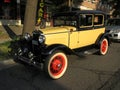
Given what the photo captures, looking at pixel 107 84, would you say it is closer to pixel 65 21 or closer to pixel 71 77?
pixel 71 77

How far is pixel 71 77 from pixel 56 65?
0.54 m

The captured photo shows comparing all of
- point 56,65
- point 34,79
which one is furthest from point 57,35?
point 34,79

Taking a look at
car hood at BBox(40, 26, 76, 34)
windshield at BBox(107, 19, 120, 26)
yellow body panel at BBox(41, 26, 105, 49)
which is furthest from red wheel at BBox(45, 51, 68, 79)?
windshield at BBox(107, 19, 120, 26)

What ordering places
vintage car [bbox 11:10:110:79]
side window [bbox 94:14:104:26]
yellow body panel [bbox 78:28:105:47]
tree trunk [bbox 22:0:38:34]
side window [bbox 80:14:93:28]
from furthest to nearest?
tree trunk [bbox 22:0:38:34]
side window [bbox 94:14:104:26]
yellow body panel [bbox 78:28:105:47]
side window [bbox 80:14:93:28]
vintage car [bbox 11:10:110:79]

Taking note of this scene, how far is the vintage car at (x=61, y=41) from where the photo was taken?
6.18 m

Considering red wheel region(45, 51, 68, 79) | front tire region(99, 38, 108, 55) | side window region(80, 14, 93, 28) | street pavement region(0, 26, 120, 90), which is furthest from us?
front tire region(99, 38, 108, 55)

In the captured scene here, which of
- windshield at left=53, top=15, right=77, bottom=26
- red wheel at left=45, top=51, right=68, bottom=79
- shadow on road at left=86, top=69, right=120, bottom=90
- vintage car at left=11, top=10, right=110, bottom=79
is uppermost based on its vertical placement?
windshield at left=53, top=15, right=77, bottom=26

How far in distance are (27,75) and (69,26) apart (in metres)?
2.19

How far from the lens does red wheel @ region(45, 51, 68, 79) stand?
593cm

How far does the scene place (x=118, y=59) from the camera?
8.35m

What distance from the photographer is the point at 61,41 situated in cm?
695

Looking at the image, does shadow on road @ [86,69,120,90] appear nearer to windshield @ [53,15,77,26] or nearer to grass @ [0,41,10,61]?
windshield @ [53,15,77,26]

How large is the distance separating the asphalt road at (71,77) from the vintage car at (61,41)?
14.1 inches

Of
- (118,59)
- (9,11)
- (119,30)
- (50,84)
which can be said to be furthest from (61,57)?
(9,11)
